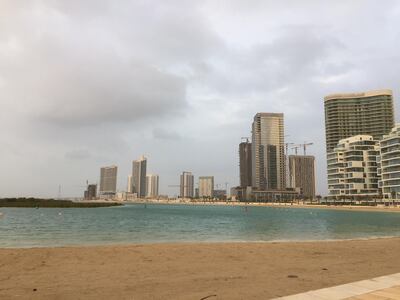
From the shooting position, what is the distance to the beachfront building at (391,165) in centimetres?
16225

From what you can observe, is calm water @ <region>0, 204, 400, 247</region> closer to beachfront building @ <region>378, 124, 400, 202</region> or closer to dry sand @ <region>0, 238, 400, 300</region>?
dry sand @ <region>0, 238, 400, 300</region>

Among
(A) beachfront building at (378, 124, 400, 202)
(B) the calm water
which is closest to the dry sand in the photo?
(B) the calm water

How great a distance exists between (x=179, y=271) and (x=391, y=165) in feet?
576

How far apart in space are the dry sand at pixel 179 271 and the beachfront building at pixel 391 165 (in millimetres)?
161193

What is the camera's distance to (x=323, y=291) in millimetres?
9711

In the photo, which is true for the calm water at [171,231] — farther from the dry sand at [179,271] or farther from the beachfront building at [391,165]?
the beachfront building at [391,165]

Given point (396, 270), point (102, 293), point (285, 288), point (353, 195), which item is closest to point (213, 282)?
point (285, 288)

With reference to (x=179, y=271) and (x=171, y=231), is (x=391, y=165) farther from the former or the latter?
(x=179, y=271)

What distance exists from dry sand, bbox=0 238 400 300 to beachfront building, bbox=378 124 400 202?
16119cm

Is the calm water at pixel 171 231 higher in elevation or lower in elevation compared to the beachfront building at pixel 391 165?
lower

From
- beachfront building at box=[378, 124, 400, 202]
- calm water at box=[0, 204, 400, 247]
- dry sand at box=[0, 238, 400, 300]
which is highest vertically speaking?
beachfront building at box=[378, 124, 400, 202]

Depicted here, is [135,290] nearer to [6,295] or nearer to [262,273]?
A: [6,295]

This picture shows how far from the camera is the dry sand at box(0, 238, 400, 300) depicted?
11.3 m

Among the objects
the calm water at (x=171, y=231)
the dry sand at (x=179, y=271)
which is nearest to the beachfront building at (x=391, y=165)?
the calm water at (x=171, y=231)
